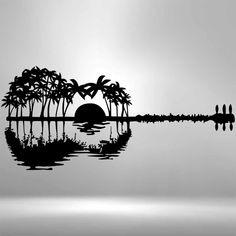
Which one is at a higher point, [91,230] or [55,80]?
[55,80]

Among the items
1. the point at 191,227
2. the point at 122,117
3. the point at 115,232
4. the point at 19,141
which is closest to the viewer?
the point at 122,117

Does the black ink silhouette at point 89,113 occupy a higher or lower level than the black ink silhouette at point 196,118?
higher

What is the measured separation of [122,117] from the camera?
10055 mm

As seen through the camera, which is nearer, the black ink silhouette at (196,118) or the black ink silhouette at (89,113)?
the black ink silhouette at (196,118)

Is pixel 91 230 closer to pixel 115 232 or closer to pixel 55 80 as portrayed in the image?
pixel 115 232

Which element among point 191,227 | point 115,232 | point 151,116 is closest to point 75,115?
point 151,116

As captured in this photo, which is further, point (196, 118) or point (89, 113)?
point (89, 113)

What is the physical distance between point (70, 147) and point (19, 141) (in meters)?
0.74

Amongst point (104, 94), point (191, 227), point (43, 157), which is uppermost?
point (104, 94)

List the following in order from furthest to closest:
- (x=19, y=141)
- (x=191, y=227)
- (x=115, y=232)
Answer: (x=191, y=227), (x=115, y=232), (x=19, y=141)

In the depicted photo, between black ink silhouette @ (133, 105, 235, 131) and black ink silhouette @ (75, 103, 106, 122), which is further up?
black ink silhouette @ (75, 103, 106, 122)

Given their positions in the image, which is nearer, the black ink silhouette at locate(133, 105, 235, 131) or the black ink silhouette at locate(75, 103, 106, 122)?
the black ink silhouette at locate(133, 105, 235, 131)

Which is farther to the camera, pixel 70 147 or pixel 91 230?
pixel 91 230

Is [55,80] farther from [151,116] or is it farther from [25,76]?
[151,116]
